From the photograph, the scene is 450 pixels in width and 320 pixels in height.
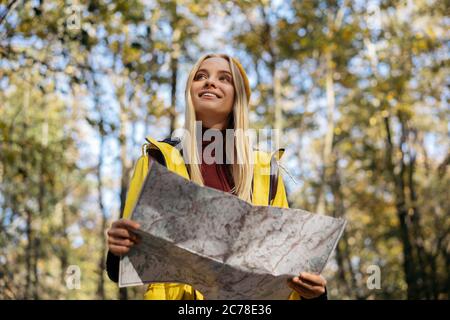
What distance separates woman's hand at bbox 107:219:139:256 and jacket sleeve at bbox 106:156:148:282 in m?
0.15

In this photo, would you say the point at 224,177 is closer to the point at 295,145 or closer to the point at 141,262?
the point at 141,262

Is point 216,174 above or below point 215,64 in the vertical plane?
below

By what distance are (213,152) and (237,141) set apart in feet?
0.32

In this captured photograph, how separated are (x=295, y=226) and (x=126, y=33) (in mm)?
9222

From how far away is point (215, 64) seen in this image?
7.58 ft

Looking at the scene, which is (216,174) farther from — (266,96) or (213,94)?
(266,96)

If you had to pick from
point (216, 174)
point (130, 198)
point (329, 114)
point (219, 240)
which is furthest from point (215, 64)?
point (329, 114)

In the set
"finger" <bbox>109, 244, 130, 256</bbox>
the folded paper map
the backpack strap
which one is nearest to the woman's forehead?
the backpack strap

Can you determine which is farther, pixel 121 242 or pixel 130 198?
pixel 130 198

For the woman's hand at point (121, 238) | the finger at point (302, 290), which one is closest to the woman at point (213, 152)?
the finger at point (302, 290)

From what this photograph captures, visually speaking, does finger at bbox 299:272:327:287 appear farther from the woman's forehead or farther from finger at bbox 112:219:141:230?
the woman's forehead

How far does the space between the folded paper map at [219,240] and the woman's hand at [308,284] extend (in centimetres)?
2

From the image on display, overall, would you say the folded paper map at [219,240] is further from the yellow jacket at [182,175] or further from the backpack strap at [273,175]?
the backpack strap at [273,175]
